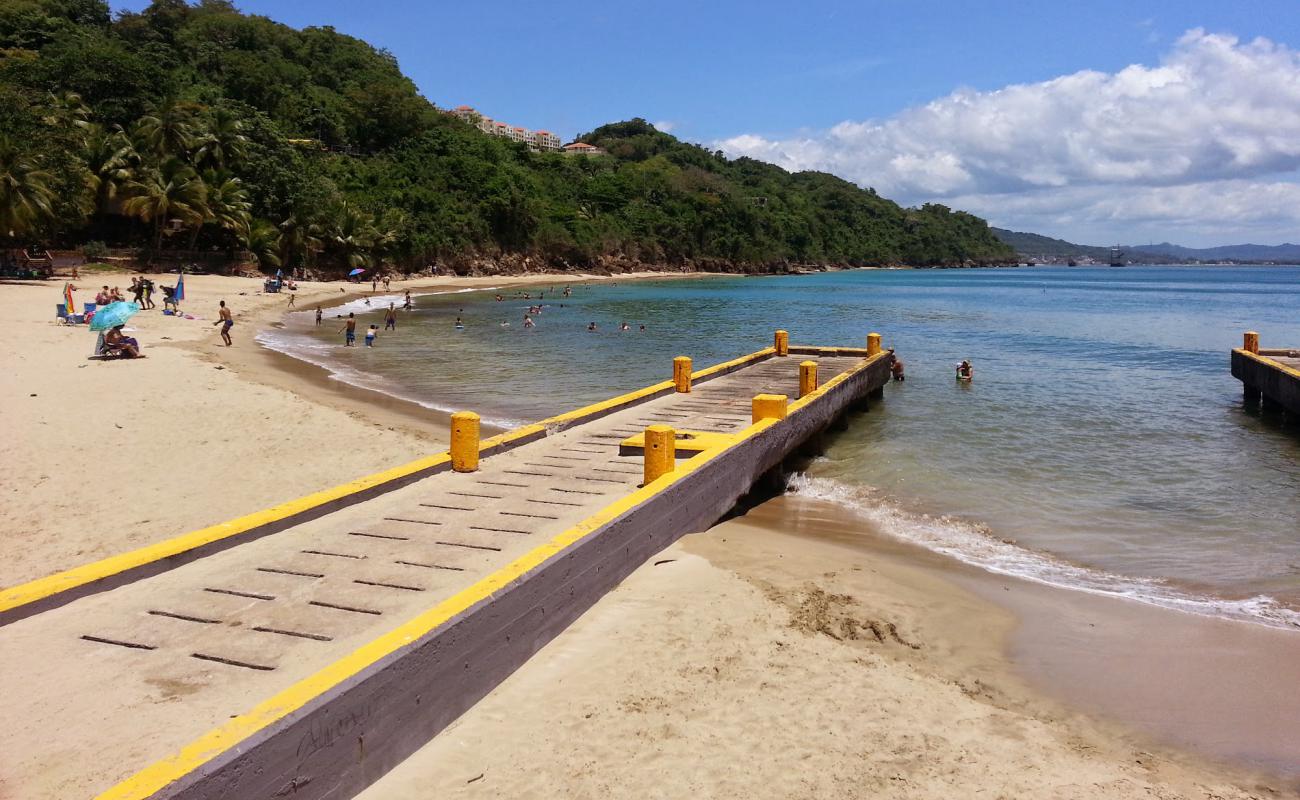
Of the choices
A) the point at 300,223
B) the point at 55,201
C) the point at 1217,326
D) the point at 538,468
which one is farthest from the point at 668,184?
the point at 538,468

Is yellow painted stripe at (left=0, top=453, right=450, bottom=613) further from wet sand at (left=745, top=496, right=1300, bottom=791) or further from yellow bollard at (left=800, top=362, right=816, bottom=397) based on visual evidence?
yellow bollard at (left=800, top=362, right=816, bottom=397)

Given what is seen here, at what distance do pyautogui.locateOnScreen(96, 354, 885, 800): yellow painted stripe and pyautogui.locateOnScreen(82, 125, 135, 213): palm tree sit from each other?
4945cm

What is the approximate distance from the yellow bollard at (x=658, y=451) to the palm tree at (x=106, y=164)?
48036mm

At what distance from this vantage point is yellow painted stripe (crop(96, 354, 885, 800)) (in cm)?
343

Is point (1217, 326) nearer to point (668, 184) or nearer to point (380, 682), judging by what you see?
point (380, 682)

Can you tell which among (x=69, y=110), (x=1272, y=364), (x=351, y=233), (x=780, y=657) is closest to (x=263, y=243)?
(x=351, y=233)

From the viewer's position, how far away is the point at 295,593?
5.89 m

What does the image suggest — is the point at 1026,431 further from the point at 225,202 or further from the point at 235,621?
the point at 225,202

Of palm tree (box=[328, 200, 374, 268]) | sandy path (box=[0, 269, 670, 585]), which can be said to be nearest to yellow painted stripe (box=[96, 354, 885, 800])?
sandy path (box=[0, 269, 670, 585])

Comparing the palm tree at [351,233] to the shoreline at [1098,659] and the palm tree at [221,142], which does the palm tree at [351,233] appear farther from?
the shoreline at [1098,659]

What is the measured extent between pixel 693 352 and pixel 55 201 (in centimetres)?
3020

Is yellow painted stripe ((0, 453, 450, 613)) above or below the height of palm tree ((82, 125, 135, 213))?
below

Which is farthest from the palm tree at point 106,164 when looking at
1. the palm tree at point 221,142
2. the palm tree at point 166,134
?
the palm tree at point 221,142

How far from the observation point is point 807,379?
14.2 meters
